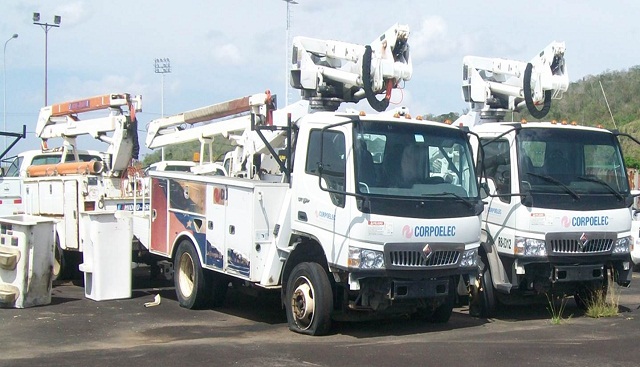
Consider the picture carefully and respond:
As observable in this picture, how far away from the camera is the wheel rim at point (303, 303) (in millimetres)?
10273

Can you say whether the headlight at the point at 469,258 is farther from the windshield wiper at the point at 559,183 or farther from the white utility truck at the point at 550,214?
the windshield wiper at the point at 559,183

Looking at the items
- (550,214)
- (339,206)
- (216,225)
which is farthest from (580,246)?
(216,225)

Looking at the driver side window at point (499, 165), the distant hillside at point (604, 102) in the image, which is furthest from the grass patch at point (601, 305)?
→ the distant hillside at point (604, 102)

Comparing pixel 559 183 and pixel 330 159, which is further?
pixel 559 183

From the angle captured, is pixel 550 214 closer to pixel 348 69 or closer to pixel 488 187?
pixel 488 187

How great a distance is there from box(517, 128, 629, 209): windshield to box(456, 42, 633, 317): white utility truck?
0.01 meters

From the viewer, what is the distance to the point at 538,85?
551 inches

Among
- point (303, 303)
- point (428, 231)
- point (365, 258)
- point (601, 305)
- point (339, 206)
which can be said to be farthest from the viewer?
point (601, 305)

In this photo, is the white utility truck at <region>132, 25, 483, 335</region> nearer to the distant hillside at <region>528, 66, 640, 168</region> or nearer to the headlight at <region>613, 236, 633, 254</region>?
the headlight at <region>613, 236, 633, 254</region>

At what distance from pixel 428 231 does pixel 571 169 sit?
2769 mm

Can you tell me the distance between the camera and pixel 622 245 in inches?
463

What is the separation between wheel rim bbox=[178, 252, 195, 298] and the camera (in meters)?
12.7

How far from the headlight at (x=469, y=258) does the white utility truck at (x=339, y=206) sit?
0.07 feet

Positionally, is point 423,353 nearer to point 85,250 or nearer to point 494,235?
point 494,235
